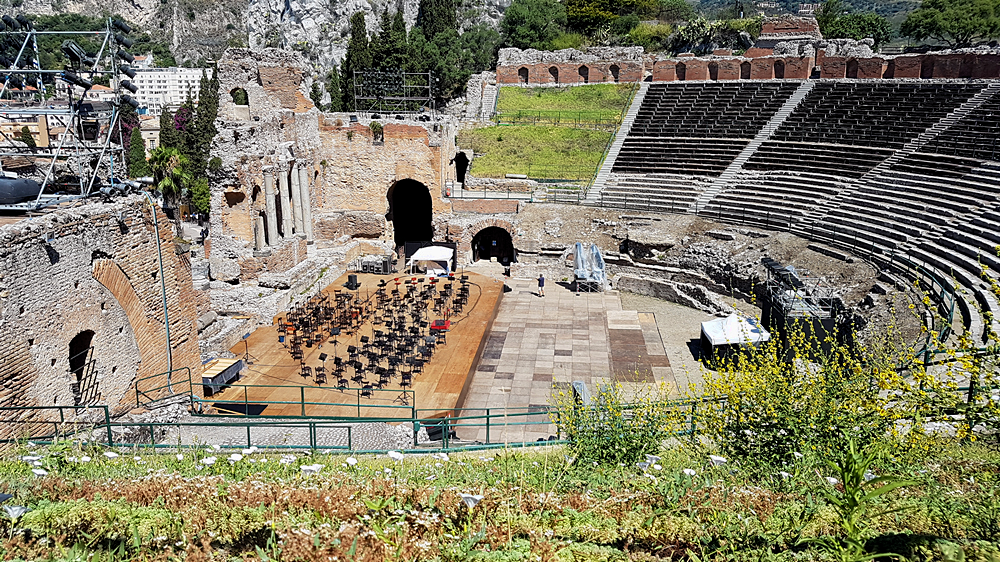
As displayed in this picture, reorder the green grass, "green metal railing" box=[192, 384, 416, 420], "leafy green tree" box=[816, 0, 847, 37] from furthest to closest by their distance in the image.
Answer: "leafy green tree" box=[816, 0, 847, 37] → the green grass → "green metal railing" box=[192, 384, 416, 420]

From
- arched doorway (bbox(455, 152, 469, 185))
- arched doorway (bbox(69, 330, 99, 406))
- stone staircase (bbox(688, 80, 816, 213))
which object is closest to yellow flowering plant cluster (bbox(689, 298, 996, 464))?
arched doorway (bbox(69, 330, 99, 406))

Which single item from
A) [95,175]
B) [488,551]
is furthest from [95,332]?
[488,551]

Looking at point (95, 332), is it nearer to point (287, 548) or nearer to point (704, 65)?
point (287, 548)

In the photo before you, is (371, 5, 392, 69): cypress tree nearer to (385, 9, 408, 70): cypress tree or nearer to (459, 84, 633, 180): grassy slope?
(385, 9, 408, 70): cypress tree

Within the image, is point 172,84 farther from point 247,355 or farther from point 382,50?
point 247,355

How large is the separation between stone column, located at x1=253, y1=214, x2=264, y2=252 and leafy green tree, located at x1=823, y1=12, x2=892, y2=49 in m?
64.4

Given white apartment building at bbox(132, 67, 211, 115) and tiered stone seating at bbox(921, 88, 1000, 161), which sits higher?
white apartment building at bbox(132, 67, 211, 115)

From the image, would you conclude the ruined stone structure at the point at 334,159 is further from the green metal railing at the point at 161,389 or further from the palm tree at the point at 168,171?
the green metal railing at the point at 161,389

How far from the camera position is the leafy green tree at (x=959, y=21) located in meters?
→ 56.3

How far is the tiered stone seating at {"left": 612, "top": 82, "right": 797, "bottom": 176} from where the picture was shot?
3575 centimetres

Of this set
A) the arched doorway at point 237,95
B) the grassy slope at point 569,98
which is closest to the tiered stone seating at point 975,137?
the grassy slope at point 569,98

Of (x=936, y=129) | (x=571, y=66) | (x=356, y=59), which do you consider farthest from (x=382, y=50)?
(x=936, y=129)

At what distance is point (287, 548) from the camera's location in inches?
225

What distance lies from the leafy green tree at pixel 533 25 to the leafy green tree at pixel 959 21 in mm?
32238
